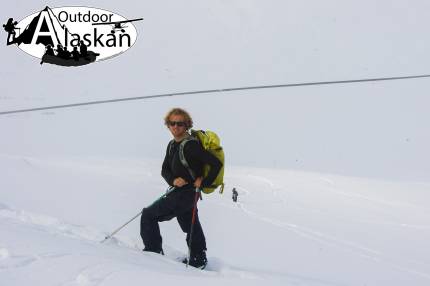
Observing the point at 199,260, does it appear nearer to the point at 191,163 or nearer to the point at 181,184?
the point at 181,184

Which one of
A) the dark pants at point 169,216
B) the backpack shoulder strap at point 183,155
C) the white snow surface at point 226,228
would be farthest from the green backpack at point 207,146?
the white snow surface at point 226,228

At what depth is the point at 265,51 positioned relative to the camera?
294 inches

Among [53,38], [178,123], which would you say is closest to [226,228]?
[178,123]

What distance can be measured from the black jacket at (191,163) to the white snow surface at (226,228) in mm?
538

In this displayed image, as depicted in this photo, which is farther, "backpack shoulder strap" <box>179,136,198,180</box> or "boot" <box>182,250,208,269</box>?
"boot" <box>182,250,208,269</box>

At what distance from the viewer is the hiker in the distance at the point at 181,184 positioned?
2.82 m

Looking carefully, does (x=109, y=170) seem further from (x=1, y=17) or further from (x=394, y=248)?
(x=1, y=17)

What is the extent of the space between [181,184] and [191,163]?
0.15 metres

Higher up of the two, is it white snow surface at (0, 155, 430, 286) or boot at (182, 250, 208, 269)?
white snow surface at (0, 155, 430, 286)

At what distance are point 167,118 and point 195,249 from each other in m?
0.90

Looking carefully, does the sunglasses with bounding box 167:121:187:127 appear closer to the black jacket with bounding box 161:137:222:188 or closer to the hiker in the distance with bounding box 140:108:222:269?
the hiker in the distance with bounding box 140:108:222:269

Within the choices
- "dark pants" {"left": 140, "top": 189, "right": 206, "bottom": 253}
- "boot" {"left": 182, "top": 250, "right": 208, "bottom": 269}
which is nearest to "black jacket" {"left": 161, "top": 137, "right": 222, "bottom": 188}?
"dark pants" {"left": 140, "top": 189, "right": 206, "bottom": 253}

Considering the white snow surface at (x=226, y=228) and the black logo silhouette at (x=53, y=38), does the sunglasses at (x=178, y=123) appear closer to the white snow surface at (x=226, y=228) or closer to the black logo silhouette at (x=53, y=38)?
the white snow surface at (x=226, y=228)

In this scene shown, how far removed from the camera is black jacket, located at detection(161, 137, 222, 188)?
279 cm
